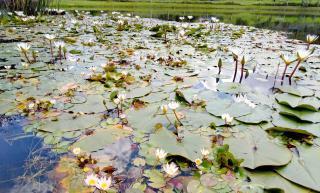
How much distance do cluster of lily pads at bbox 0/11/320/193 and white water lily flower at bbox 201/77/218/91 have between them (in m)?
0.01

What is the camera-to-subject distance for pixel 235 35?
345 inches

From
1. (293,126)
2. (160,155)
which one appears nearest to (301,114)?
(293,126)

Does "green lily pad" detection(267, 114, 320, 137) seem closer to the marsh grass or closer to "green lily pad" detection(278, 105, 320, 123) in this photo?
"green lily pad" detection(278, 105, 320, 123)

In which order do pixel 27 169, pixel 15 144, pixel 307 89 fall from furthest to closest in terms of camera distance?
pixel 307 89
pixel 15 144
pixel 27 169

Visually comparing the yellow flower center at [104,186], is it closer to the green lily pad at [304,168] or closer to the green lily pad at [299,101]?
the green lily pad at [304,168]

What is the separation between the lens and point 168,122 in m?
2.63

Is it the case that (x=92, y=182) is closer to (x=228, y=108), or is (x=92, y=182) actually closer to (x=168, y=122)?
(x=168, y=122)

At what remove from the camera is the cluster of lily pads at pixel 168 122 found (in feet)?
6.12

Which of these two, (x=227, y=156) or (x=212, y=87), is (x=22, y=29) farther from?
(x=227, y=156)

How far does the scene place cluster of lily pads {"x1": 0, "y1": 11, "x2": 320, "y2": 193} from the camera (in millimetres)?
1865

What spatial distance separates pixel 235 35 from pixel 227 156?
24.4 ft

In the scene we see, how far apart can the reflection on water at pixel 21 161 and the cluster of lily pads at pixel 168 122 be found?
0.32 feet

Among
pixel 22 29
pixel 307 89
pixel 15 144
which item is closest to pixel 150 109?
pixel 15 144

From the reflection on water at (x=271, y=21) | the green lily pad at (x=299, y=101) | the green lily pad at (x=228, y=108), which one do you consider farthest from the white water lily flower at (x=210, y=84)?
the reflection on water at (x=271, y=21)
